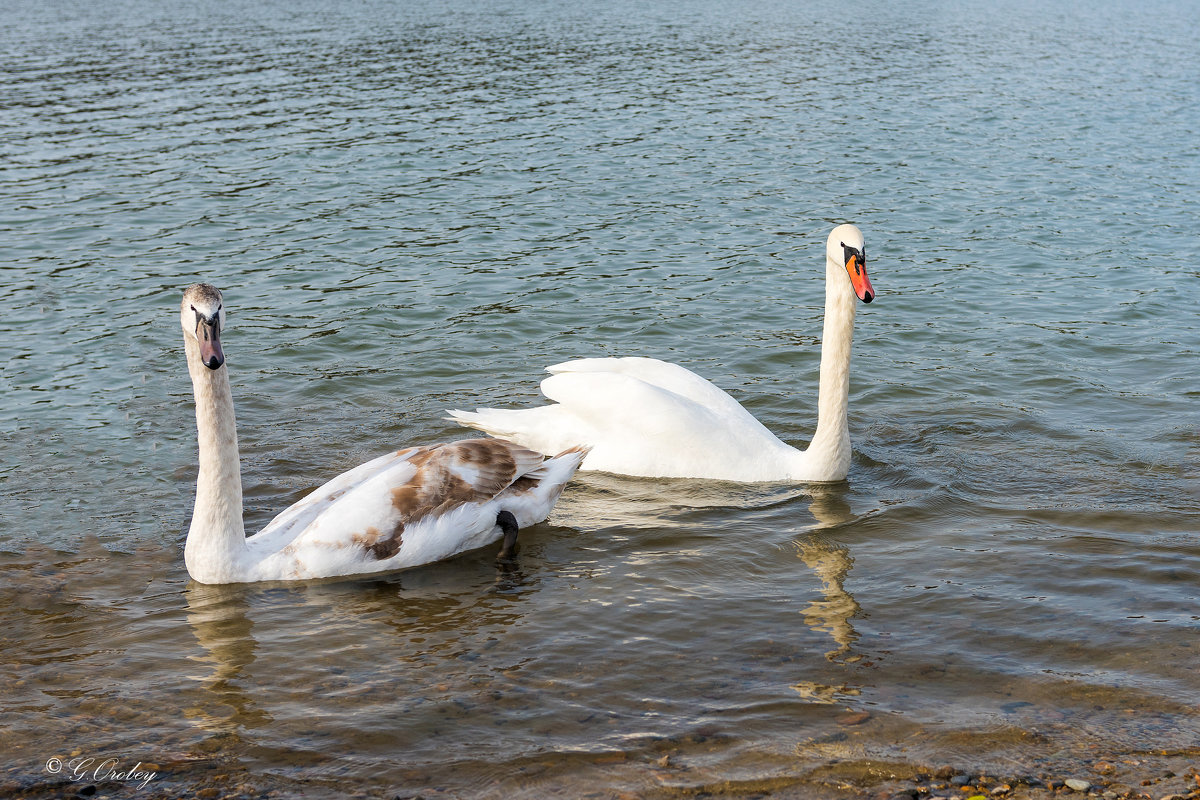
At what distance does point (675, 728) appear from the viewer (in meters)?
5.52

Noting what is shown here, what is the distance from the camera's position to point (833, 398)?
8.60m

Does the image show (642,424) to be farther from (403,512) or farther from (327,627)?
(327,627)

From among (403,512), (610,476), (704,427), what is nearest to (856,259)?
(704,427)

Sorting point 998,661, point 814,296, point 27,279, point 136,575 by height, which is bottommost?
point 998,661

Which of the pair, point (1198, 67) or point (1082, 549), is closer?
point (1082, 549)

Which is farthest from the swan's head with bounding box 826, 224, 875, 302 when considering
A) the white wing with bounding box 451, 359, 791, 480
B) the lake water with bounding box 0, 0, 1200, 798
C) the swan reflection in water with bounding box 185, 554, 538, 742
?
the swan reflection in water with bounding box 185, 554, 538, 742

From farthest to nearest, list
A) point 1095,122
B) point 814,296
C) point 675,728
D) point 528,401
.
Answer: point 1095,122
point 814,296
point 528,401
point 675,728

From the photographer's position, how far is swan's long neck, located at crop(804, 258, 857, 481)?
8.55 m

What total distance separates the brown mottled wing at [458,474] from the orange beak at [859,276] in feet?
7.83

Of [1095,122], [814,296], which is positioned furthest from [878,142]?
[814,296]

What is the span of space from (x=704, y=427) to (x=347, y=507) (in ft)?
8.83

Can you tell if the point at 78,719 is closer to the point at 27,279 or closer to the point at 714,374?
the point at 714,374

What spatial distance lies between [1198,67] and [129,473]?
29326mm

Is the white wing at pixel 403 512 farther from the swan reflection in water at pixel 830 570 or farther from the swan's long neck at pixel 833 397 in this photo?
the swan's long neck at pixel 833 397
